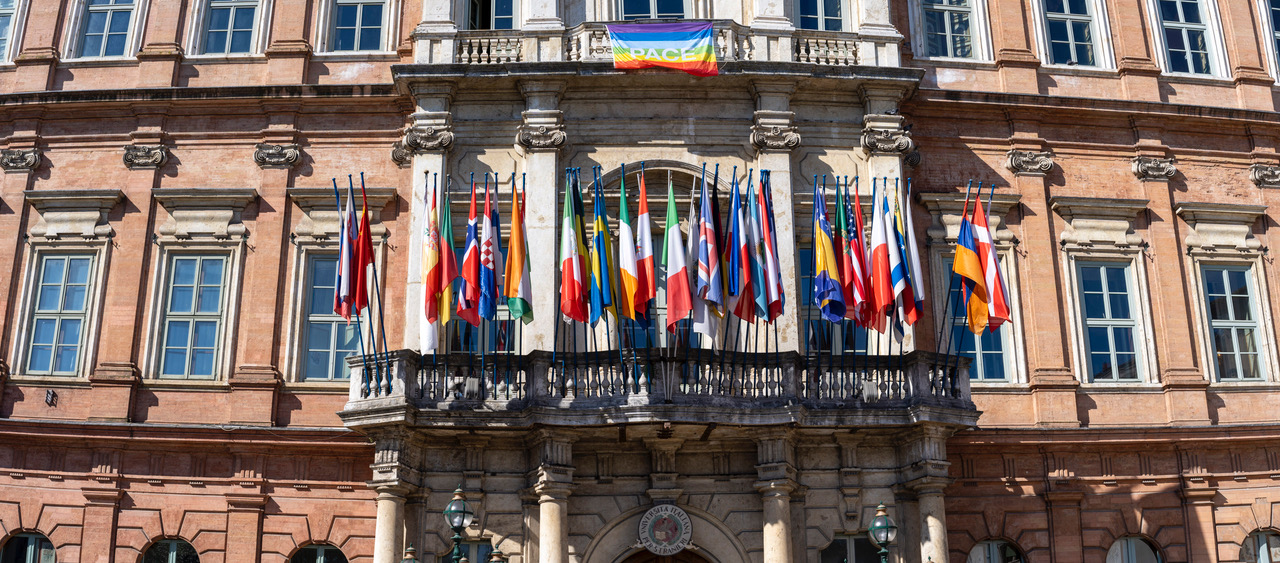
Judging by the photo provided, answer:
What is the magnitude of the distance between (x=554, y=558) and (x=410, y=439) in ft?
8.20

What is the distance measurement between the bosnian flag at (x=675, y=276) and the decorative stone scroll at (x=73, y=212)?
8684 millimetres

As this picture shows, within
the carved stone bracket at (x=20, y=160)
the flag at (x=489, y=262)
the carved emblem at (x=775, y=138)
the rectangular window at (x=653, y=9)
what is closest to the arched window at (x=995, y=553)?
the carved emblem at (x=775, y=138)

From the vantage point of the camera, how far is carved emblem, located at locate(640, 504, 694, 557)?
1498cm

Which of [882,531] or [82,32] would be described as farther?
[82,32]

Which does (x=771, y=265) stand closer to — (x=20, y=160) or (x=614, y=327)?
(x=614, y=327)

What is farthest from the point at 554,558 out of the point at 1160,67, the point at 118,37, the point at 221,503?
the point at 1160,67

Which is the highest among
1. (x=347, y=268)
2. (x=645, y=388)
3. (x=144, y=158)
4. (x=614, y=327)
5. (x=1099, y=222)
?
(x=144, y=158)

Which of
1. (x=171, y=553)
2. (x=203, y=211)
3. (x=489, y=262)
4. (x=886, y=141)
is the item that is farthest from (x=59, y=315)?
(x=886, y=141)

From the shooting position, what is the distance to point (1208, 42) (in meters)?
19.3

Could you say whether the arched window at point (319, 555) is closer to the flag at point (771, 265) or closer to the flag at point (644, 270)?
the flag at point (644, 270)

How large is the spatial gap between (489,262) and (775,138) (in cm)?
482

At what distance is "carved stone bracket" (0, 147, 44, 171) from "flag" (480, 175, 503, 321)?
775 cm

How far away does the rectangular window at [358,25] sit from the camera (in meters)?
18.4

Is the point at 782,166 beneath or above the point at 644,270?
above
